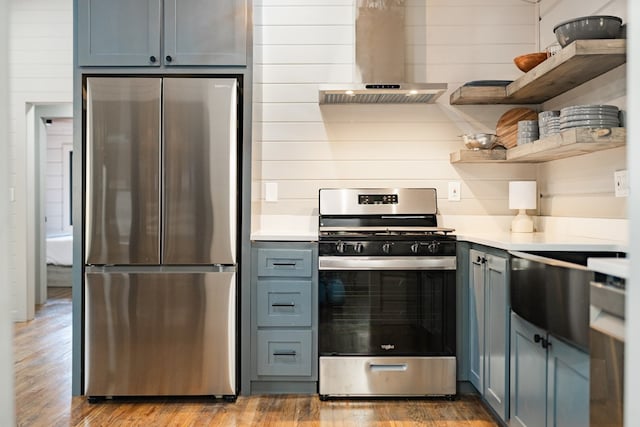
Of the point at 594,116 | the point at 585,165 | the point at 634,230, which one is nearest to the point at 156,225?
the point at 594,116

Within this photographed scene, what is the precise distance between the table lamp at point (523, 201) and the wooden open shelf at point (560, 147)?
6.9 inches

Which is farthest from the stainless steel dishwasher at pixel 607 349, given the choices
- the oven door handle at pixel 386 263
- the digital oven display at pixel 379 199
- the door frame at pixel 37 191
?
the door frame at pixel 37 191

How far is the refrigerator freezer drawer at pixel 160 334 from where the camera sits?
2848 millimetres

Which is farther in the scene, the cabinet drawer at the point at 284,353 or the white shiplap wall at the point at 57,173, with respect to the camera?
the white shiplap wall at the point at 57,173

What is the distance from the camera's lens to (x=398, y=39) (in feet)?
10.7

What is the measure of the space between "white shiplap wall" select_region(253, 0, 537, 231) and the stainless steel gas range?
62cm

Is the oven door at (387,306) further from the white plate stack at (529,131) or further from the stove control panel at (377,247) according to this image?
the white plate stack at (529,131)

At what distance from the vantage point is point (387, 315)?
2.90m

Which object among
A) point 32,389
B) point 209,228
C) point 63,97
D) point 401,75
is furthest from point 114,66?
point 63,97

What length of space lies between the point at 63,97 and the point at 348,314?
3.33 m

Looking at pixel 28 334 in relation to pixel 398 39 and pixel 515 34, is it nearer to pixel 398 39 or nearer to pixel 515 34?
pixel 398 39

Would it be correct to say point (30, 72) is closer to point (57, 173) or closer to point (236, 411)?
point (236, 411)

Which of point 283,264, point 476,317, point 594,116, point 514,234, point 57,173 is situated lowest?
point 476,317

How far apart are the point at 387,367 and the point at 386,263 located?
0.56 m
